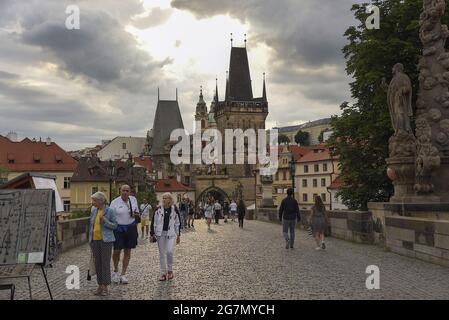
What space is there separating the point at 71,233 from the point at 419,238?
10705mm

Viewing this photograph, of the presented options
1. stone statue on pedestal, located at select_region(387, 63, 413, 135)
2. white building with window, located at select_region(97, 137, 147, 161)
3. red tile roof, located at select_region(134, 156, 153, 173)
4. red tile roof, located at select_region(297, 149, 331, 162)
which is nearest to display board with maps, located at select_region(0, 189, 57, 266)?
stone statue on pedestal, located at select_region(387, 63, 413, 135)

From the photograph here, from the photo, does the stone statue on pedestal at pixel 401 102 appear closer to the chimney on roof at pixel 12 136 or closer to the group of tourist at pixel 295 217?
the group of tourist at pixel 295 217

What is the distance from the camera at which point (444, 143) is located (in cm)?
1516

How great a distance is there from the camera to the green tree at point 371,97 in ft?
A: 76.9

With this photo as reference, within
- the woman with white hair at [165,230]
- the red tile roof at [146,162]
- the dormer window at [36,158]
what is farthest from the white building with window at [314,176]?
the woman with white hair at [165,230]

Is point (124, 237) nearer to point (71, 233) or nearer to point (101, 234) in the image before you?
point (101, 234)

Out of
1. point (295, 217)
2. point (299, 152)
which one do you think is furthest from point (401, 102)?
point (299, 152)

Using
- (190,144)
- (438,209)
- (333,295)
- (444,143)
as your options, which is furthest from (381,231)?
(190,144)

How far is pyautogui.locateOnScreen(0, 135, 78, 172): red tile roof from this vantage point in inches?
2677

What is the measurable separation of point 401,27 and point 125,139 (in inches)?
4916

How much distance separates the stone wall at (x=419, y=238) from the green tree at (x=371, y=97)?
947cm
